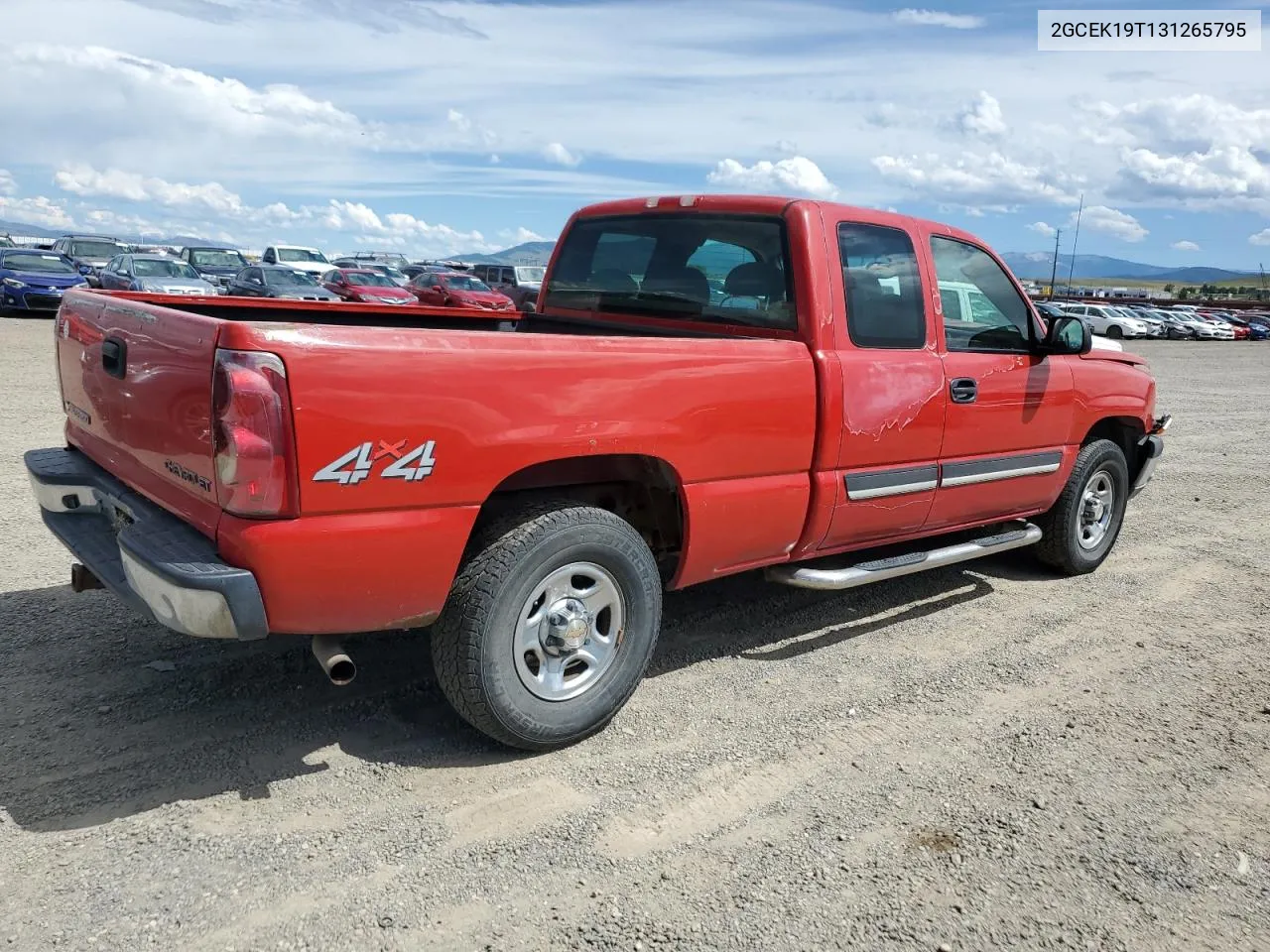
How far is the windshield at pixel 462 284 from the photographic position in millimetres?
27172

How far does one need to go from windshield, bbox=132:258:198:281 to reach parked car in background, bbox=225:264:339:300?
98cm

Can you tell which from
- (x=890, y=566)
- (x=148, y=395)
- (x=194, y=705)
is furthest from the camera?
(x=890, y=566)

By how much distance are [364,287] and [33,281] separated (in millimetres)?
7391

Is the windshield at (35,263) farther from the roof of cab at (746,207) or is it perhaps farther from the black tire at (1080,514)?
the black tire at (1080,514)

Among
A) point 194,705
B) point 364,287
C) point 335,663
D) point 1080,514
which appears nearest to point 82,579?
point 194,705

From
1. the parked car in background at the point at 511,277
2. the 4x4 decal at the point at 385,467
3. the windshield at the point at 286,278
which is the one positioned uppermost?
the parked car in background at the point at 511,277

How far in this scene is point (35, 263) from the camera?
2322 cm

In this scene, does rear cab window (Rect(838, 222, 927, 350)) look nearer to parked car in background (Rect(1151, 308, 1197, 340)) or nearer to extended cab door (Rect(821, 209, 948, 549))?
extended cab door (Rect(821, 209, 948, 549))

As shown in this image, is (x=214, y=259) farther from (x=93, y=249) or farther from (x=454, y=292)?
(x=454, y=292)

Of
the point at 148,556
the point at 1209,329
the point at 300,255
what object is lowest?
the point at 148,556

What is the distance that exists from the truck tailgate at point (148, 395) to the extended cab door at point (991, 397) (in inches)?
124

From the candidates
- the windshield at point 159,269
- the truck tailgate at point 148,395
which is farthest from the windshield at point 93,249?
the truck tailgate at point 148,395

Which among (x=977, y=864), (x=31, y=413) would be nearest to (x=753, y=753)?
(x=977, y=864)

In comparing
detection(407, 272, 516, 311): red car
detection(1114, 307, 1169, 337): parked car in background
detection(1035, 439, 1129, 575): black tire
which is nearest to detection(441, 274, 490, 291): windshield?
detection(407, 272, 516, 311): red car
